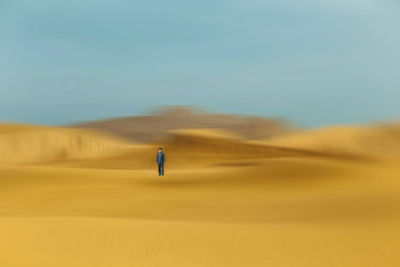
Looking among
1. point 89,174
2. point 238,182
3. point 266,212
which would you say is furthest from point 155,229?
point 89,174

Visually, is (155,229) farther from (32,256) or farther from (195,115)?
(195,115)

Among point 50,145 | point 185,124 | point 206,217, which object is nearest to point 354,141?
point 50,145

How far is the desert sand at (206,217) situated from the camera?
168 inches

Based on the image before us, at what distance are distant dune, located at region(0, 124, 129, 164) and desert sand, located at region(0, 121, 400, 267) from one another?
731 inches

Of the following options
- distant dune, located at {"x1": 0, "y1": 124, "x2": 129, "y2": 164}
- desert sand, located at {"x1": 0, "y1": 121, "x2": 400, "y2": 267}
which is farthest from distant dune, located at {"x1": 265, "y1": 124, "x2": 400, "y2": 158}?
distant dune, located at {"x1": 0, "y1": 124, "x2": 129, "y2": 164}

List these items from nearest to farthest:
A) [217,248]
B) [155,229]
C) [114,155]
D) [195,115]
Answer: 1. [217,248]
2. [155,229]
3. [114,155]
4. [195,115]

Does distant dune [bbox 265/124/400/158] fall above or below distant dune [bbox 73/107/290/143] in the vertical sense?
below

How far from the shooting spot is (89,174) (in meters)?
15.3

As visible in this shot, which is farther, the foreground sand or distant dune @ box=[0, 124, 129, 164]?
distant dune @ box=[0, 124, 129, 164]

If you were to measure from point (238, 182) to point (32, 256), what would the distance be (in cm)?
977

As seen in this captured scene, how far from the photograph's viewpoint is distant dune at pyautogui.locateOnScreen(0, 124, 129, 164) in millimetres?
32625

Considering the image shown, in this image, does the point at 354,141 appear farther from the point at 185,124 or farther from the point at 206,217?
the point at 185,124

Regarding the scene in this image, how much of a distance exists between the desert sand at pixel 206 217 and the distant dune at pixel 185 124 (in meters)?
46.1

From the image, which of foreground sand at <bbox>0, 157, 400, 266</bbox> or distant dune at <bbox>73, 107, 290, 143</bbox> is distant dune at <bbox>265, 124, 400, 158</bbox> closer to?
foreground sand at <bbox>0, 157, 400, 266</bbox>
